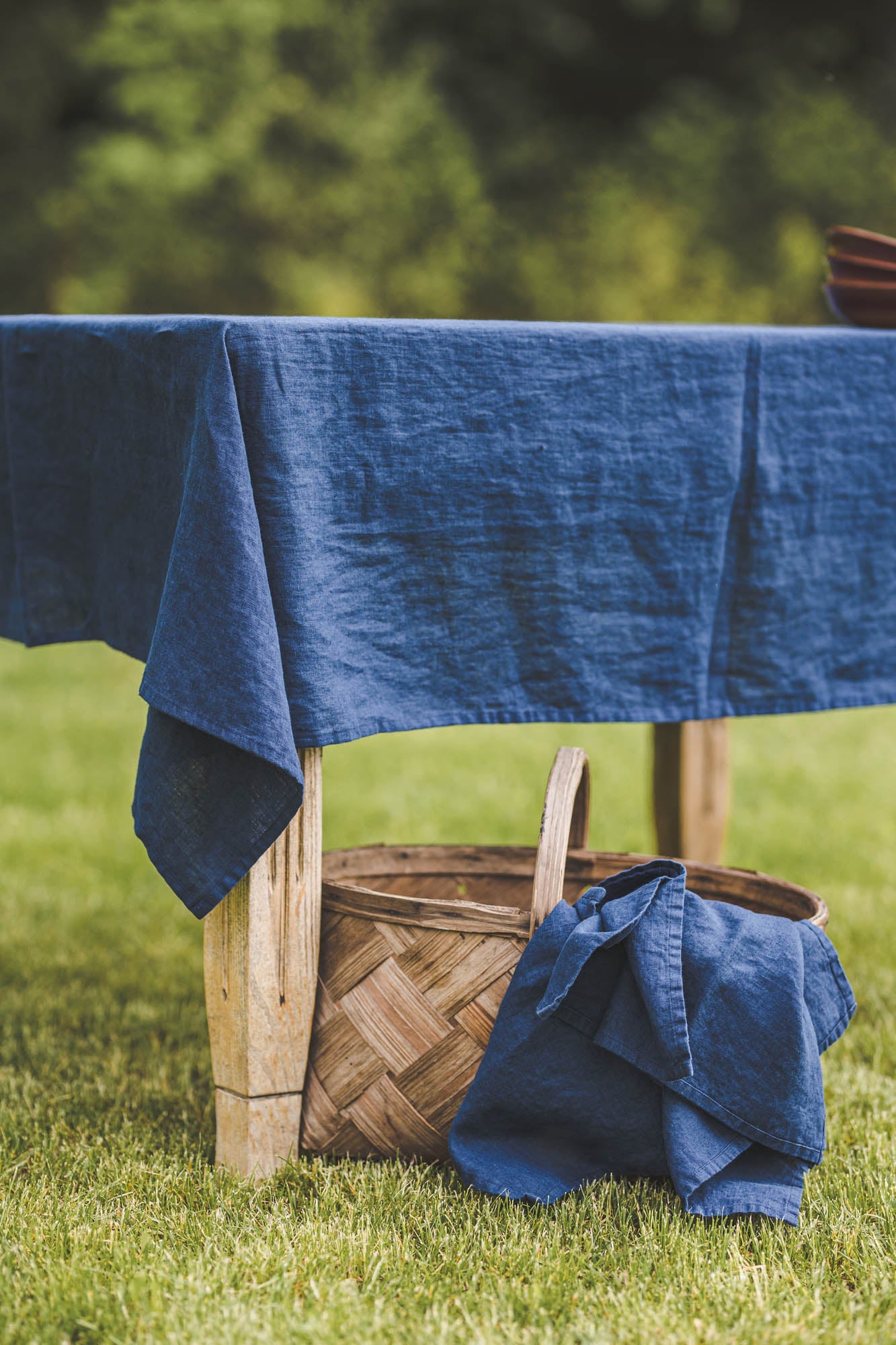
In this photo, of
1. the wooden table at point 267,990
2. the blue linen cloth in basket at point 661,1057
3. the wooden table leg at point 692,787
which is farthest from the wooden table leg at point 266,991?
the wooden table leg at point 692,787

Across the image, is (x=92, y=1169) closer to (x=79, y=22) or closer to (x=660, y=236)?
(x=79, y=22)

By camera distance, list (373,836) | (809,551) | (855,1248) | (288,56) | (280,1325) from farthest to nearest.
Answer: (288,56) → (373,836) → (809,551) → (855,1248) → (280,1325)

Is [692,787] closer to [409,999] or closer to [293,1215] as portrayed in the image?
[409,999]

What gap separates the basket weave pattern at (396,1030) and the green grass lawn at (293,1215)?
0.21 ft

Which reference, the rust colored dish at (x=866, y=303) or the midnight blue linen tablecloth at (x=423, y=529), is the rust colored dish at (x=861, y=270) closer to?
the rust colored dish at (x=866, y=303)

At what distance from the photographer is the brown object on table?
84.3 inches

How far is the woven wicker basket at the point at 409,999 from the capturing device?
1.80m

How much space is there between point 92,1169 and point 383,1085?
1.40 ft

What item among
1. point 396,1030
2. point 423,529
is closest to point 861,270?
point 423,529

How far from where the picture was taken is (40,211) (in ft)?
32.2

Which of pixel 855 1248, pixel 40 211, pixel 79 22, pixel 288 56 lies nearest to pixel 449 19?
pixel 288 56

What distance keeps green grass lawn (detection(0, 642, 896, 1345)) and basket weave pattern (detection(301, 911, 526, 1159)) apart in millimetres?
65

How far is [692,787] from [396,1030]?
109 cm

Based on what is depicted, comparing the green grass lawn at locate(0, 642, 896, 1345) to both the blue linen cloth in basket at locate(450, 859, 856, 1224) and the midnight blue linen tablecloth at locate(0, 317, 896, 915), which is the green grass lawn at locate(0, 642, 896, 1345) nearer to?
the blue linen cloth in basket at locate(450, 859, 856, 1224)
